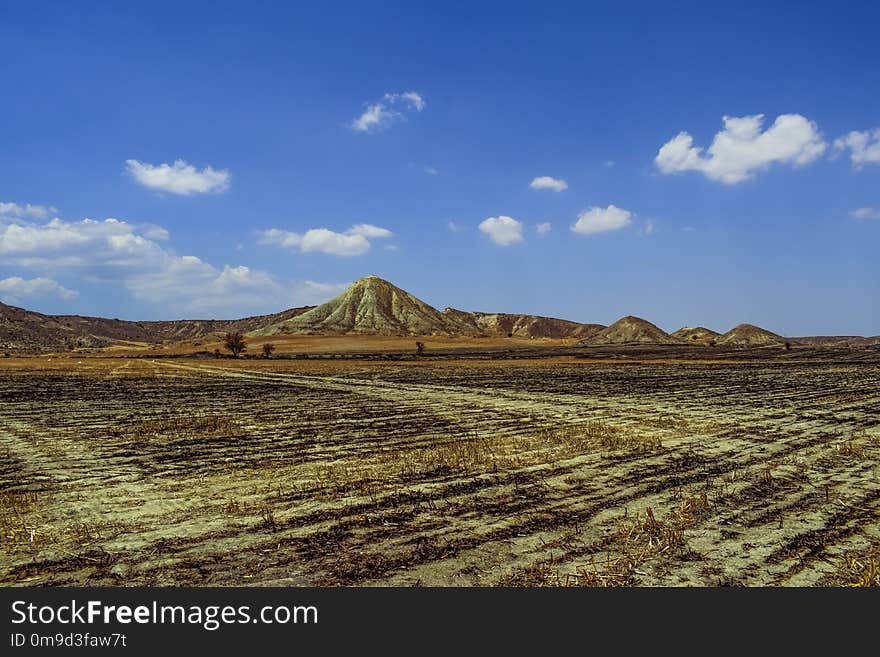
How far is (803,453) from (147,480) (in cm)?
1389

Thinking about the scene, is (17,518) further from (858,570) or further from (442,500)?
(858,570)

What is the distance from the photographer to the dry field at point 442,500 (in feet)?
19.5

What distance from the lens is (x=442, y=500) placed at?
340 inches

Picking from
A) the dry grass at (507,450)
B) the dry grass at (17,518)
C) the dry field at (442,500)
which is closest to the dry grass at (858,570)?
the dry field at (442,500)

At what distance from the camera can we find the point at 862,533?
6.94m

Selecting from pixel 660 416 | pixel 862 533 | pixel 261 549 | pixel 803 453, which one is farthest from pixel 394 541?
pixel 660 416

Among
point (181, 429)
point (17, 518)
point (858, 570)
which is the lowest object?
point (181, 429)

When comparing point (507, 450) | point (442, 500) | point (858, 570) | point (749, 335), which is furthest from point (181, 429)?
point (749, 335)

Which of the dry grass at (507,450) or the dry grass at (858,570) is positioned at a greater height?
the dry grass at (858,570)

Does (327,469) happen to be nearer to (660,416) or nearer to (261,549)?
(261,549)

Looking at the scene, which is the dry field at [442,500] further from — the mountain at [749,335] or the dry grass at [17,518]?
the mountain at [749,335]


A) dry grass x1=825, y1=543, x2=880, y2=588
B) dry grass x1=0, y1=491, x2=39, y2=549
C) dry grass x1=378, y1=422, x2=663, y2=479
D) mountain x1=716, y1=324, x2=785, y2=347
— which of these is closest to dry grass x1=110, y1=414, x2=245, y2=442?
dry grass x1=0, y1=491, x2=39, y2=549

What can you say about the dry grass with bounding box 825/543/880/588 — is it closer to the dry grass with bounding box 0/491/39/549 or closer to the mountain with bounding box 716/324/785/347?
the dry grass with bounding box 0/491/39/549

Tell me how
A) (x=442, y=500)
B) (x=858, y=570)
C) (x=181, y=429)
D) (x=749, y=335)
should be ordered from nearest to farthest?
(x=858, y=570) → (x=442, y=500) → (x=181, y=429) → (x=749, y=335)
